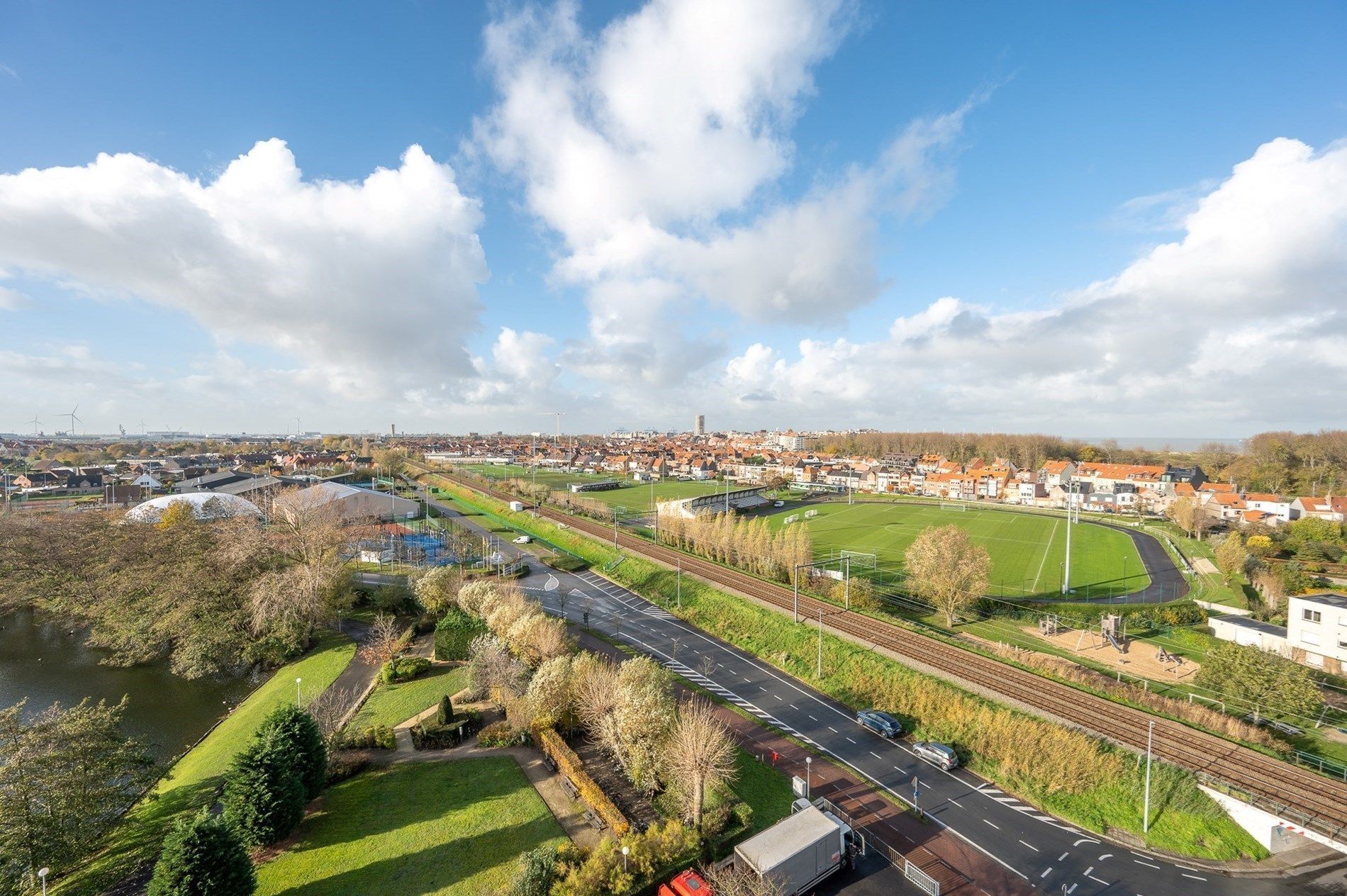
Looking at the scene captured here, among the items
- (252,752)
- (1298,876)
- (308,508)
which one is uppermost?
Answer: (308,508)

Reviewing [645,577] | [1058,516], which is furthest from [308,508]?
[1058,516]

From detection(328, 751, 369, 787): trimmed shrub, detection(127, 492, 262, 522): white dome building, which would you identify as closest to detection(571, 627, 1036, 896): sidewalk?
detection(328, 751, 369, 787): trimmed shrub

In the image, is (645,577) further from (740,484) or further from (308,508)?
(740,484)

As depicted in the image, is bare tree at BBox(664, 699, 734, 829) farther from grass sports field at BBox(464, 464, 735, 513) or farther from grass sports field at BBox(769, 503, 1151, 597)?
grass sports field at BBox(464, 464, 735, 513)

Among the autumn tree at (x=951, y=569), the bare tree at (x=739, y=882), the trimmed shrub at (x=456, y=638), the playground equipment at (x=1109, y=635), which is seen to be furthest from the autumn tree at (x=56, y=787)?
the playground equipment at (x=1109, y=635)

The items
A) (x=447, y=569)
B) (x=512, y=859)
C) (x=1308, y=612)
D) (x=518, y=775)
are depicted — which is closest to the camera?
(x=512, y=859)

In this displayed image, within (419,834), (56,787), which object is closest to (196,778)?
(56,787)
